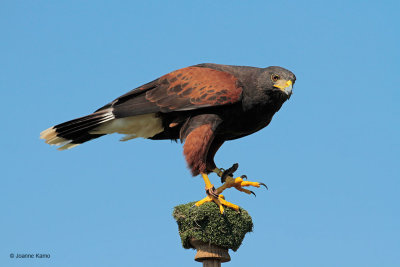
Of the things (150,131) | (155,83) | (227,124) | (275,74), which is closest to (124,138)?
(150,131)

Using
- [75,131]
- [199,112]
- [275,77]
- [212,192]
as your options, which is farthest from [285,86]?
[75,131]

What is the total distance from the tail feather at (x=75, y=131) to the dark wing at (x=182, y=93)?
0.25 meters

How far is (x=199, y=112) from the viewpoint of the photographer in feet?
25.8

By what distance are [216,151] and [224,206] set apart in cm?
164

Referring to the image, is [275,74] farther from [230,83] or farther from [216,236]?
[216,236]

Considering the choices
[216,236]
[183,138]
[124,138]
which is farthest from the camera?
[124,138]

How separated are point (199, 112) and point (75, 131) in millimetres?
2196

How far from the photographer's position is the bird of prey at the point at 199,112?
7711 millimetres

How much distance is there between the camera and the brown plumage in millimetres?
7742

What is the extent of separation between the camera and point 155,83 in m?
8.44

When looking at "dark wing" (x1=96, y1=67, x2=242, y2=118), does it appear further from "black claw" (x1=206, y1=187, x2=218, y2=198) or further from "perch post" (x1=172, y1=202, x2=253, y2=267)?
"perch post" (x1=172, y1=202, x2=253, y2=267)

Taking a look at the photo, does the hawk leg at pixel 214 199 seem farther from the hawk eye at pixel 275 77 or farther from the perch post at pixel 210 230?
the hawk eye at pixel 275 77

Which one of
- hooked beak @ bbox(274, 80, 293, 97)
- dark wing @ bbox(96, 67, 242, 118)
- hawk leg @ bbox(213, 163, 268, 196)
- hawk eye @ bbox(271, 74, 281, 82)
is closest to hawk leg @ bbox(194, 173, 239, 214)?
hawk leg @ bbox(213, 163, 268, 196)

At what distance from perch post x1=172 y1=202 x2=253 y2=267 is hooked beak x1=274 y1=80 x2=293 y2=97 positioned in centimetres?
204
